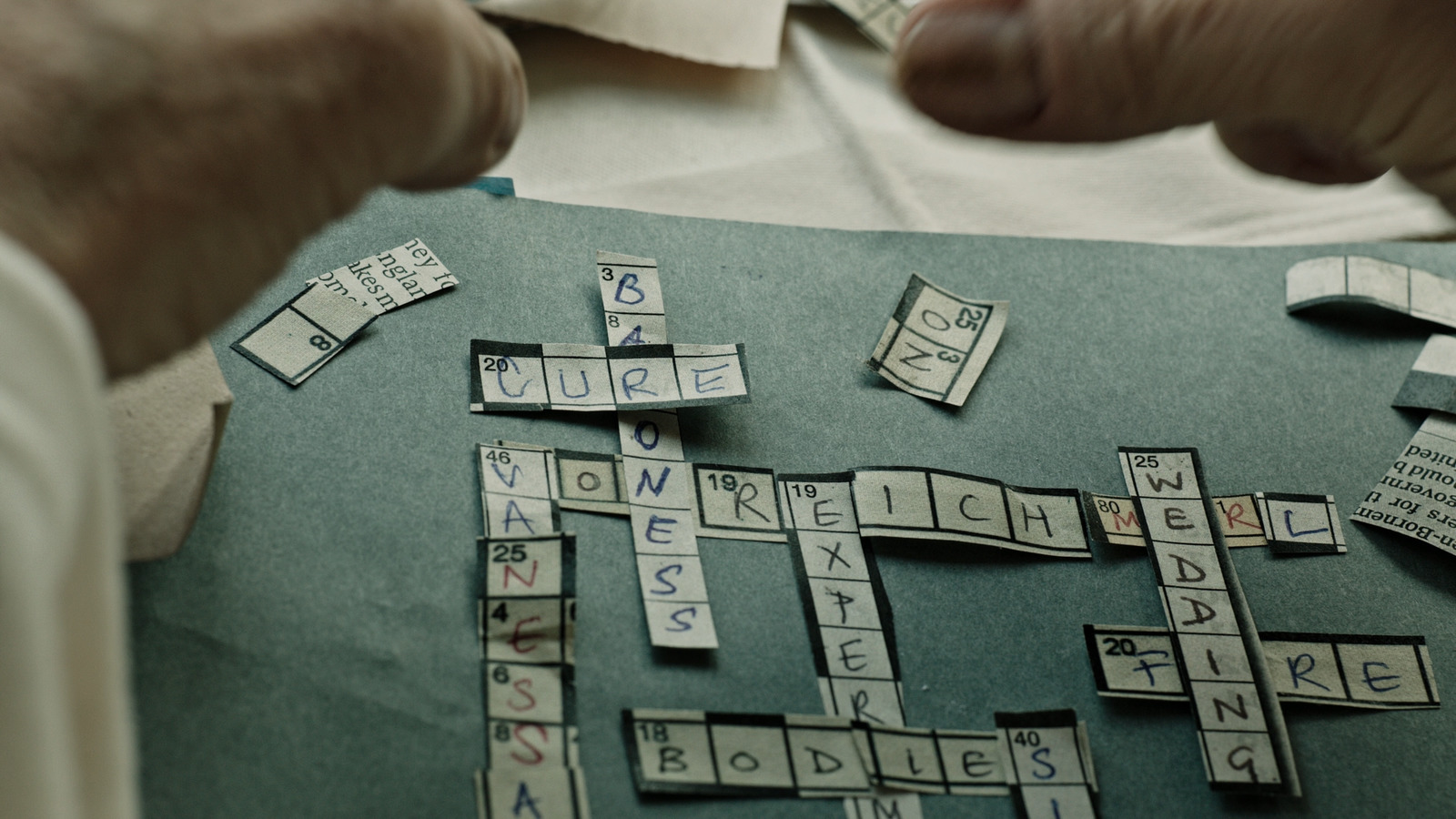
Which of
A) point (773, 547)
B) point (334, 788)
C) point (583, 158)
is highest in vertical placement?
point (583, 158)

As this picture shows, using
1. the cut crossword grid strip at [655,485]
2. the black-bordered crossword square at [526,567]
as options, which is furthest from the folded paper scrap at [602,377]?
the black-bordered crossword square at [526,567]

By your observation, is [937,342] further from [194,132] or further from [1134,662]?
[194,132]

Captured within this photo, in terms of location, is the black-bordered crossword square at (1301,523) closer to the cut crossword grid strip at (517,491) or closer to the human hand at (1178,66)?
the human hand at (1178,66)

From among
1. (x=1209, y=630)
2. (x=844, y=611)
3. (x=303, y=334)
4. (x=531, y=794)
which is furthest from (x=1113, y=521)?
(x=303, y=334)

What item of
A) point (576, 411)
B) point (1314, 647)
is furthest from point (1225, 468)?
point (576, 411)

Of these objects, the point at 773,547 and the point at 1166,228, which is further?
the point at 1166,228

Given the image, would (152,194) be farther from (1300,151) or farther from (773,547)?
(1300,151)
